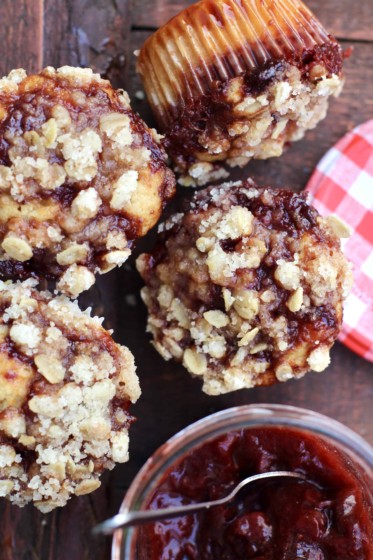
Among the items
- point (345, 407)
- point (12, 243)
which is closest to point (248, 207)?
point (12, 243)

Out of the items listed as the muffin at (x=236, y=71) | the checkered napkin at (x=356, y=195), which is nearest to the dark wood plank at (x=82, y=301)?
the muffin at (x=236, y=71)

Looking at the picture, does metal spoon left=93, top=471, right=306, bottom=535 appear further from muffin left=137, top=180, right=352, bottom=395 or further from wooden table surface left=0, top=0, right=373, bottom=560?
wooden table surface left=0, top=0, right=373, bottom=560

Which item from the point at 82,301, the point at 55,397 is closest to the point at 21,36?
the point at 82,301

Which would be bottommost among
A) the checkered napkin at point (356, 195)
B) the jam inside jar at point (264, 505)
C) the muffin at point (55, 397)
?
the jam inside jar at point (264, 505)

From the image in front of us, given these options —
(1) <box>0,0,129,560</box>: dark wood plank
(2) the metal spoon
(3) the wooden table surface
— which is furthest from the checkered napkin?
(1) <box>0,0,129,560</box>: dark wood plank

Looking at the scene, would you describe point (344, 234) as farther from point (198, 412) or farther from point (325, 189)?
point (198, 412)

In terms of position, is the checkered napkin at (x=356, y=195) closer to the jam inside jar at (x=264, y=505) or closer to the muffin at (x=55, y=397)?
the jam inside jar at (x=264, y=505)
